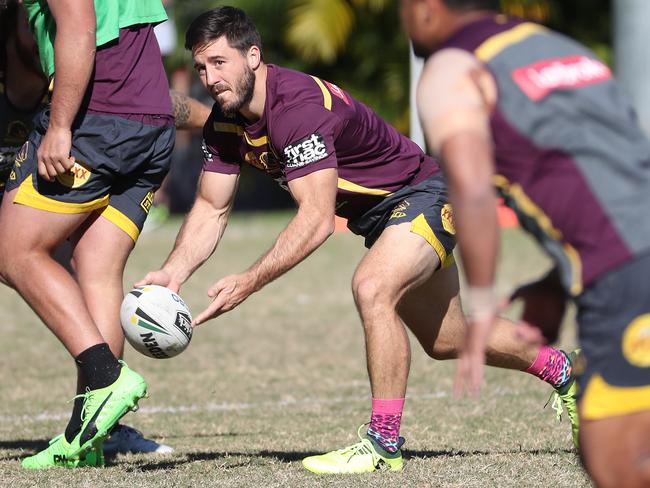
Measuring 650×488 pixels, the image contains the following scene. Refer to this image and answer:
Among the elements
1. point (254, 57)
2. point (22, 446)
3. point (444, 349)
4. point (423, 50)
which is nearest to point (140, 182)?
point (254, 57)

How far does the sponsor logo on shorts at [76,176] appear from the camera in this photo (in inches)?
211

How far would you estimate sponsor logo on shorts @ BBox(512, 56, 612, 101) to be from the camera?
3398 millimetres

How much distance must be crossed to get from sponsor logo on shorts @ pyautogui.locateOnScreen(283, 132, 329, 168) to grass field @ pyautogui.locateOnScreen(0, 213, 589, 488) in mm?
1371

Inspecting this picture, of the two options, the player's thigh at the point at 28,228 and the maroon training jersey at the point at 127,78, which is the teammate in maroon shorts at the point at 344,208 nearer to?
the maroon training jersey at the point at 127,78

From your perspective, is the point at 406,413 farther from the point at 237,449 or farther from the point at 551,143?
the point at 551,143

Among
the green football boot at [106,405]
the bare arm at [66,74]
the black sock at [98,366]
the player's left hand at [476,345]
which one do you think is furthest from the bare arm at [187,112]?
the player's left hand at [476,345]

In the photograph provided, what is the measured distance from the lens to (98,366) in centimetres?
527

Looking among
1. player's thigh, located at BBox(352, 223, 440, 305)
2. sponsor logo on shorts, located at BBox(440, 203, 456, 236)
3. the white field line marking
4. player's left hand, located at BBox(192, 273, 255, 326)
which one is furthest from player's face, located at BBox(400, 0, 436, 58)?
the white field line marking

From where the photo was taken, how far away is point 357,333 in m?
10.1

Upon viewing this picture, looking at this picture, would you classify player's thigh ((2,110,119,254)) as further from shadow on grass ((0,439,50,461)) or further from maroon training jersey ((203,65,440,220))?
shadow on grass ((0,439,50,461))

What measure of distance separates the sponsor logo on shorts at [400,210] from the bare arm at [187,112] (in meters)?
1.17

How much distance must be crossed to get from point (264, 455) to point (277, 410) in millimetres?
1422

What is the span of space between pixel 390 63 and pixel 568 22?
10.5 ft

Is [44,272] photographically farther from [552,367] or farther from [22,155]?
[552,367]
